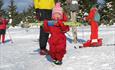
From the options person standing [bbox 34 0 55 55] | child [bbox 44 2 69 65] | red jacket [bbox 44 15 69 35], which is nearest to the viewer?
child [bbox 44 2 69 65]

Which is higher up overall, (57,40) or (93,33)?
(57,40)

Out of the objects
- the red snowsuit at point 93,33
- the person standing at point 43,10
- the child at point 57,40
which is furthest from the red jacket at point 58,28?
the red snowsuit at point 93,33

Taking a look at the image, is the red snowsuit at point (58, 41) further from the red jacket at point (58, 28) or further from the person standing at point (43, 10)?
the person standing at point (43, 10)

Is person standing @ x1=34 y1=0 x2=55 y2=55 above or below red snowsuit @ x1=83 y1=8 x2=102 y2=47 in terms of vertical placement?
above

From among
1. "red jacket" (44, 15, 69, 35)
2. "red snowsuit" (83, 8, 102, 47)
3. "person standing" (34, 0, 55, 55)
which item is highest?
"person standing" (34, 0, 55, 55)

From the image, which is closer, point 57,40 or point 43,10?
point 57,40

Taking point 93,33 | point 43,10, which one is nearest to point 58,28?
point 43,10

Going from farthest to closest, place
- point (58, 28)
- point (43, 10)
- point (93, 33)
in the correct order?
point (93, 33) → point (43, 10) → point (58, 28)

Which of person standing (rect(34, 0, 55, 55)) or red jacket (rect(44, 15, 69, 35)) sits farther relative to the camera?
person standing (rect(34, 0, 55, 55))

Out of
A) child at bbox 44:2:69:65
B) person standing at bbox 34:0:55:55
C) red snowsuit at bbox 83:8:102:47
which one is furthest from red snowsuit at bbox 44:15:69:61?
red snowsuit at bbox 83:8:102:47

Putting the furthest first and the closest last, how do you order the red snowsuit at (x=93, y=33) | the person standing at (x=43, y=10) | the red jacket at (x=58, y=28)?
1. the red snowsuit at (x=93, y=33)
2. the person standing at (x=43, y=10)
3. the red jacket at (x=58, y=28)

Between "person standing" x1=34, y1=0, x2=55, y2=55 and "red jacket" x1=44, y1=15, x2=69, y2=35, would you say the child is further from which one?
"person standing" x1=34, y1=0, x2=55, y2=55

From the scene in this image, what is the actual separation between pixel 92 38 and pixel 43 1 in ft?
9.67

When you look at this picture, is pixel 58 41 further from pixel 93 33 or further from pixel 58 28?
pixel 93 33
